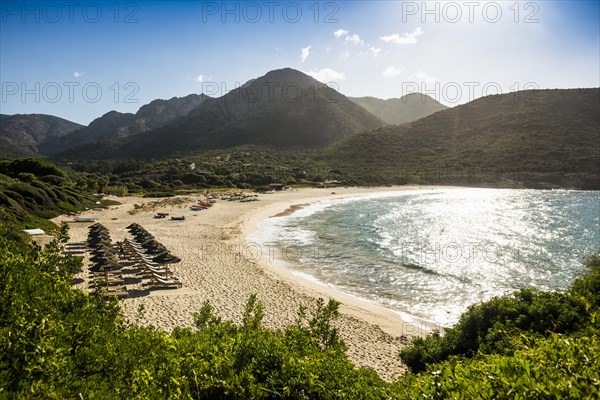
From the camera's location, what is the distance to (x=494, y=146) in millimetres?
117625

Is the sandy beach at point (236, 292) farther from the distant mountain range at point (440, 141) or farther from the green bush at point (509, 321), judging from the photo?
the distant mountain range at point (440, 141)

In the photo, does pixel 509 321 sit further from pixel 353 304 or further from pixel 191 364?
pixel 353 304

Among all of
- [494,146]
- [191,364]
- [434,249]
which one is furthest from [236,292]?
[494,146]

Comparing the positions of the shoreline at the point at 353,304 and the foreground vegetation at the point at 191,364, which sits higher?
the foreground vegetation at the point at 191,364

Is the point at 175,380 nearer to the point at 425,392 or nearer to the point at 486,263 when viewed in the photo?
the point at 425,392

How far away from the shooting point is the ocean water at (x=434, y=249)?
23234 millimetres

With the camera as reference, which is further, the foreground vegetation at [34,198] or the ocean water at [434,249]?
the foreground vegetation at [34,198]

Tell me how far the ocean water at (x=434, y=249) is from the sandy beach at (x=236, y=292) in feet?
6.41

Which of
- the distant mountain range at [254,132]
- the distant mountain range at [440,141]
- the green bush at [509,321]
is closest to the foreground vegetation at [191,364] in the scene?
the green bush at [509,321]

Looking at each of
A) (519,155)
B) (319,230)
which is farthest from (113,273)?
(519,155)

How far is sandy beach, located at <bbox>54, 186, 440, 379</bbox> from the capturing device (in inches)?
616

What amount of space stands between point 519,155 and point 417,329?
11577 cm

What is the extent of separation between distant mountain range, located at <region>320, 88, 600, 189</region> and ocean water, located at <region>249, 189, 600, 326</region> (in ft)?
143

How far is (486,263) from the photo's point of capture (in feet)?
98.9
